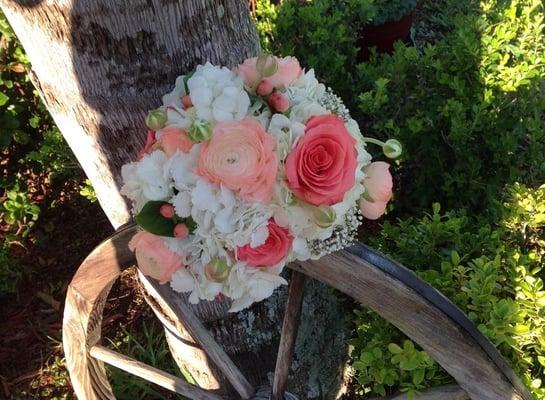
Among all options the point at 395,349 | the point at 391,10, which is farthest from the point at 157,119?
the point at 391,10

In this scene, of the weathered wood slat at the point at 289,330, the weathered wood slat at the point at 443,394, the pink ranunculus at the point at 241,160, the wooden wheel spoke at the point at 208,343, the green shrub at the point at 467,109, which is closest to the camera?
the pink ranunculus at the point at 241,160

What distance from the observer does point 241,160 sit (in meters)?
0.93

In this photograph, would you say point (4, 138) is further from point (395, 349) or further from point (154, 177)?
point (395, 349)

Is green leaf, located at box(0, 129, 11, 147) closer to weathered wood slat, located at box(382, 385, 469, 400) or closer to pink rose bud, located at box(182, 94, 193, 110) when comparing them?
pink rose bud, located at box(182, 94, 193, 110)

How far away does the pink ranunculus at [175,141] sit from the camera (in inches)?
39.2

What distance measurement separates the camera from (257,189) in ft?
3.10

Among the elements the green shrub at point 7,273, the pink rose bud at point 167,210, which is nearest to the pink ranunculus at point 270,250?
the pink rose bud at point 167,210

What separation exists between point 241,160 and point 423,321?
47 centimetres

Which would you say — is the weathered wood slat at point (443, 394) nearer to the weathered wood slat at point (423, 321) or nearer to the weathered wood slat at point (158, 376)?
the weathered wood slat at point (423, 321)

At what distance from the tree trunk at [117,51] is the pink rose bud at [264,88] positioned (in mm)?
223

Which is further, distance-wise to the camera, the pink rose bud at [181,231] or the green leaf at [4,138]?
the green leaf at [4,138]

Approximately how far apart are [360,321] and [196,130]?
79 cm

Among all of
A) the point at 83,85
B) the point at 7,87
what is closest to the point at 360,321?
the point at 83,85

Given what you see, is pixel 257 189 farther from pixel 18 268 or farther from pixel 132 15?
pixel 18 268
